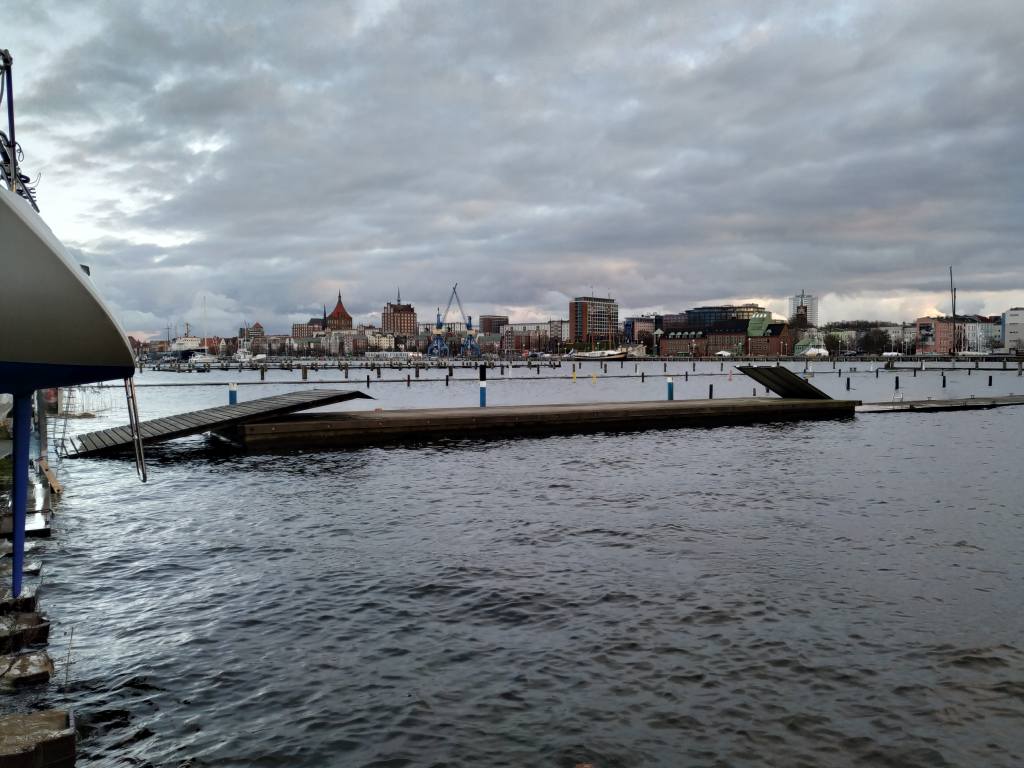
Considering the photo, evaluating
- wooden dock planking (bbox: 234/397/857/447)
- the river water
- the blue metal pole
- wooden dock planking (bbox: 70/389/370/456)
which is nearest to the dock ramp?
wooden dock planking (bbox: 234/397/857/447)

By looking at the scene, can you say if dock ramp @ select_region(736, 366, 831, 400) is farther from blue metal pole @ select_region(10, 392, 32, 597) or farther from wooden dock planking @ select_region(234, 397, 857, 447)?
blue metal pole @ select_region(10, 392, 32, 597)

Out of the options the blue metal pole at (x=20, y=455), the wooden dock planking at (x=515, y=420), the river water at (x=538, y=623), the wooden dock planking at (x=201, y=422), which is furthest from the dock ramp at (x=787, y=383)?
the blue metal pole at (x=20, y=455)

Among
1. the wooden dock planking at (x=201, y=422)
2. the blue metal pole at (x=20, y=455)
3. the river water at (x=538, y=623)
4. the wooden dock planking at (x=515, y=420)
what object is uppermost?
the blue metal pole at (x=20, y=455)

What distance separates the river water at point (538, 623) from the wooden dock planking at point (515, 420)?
826 cm

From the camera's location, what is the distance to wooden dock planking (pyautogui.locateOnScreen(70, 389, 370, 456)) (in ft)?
91.1

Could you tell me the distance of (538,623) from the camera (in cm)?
1112

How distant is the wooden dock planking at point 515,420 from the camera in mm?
31234

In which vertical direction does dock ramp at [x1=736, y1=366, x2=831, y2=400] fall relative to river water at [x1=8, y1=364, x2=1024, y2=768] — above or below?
above

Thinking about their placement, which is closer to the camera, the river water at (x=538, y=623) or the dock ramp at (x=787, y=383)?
the river water at (x=538, y=623)

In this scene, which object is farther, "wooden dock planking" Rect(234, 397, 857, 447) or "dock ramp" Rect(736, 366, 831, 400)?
"dock ramp" Rect(736, 366, 831, 400)

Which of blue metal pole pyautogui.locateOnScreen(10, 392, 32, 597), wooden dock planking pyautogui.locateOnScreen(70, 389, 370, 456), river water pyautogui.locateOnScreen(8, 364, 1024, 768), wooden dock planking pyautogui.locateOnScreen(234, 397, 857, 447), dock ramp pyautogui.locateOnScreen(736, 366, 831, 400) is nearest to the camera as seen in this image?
river water pyautogui.locateOnScreen(8, 364, 1024, 768)

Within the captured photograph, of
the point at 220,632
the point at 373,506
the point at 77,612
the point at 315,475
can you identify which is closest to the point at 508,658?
the point at 220,632

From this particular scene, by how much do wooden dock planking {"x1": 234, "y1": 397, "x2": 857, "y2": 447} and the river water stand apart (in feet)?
27.1

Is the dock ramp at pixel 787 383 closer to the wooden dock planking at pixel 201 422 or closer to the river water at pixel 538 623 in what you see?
the river water at pixel 538 623
